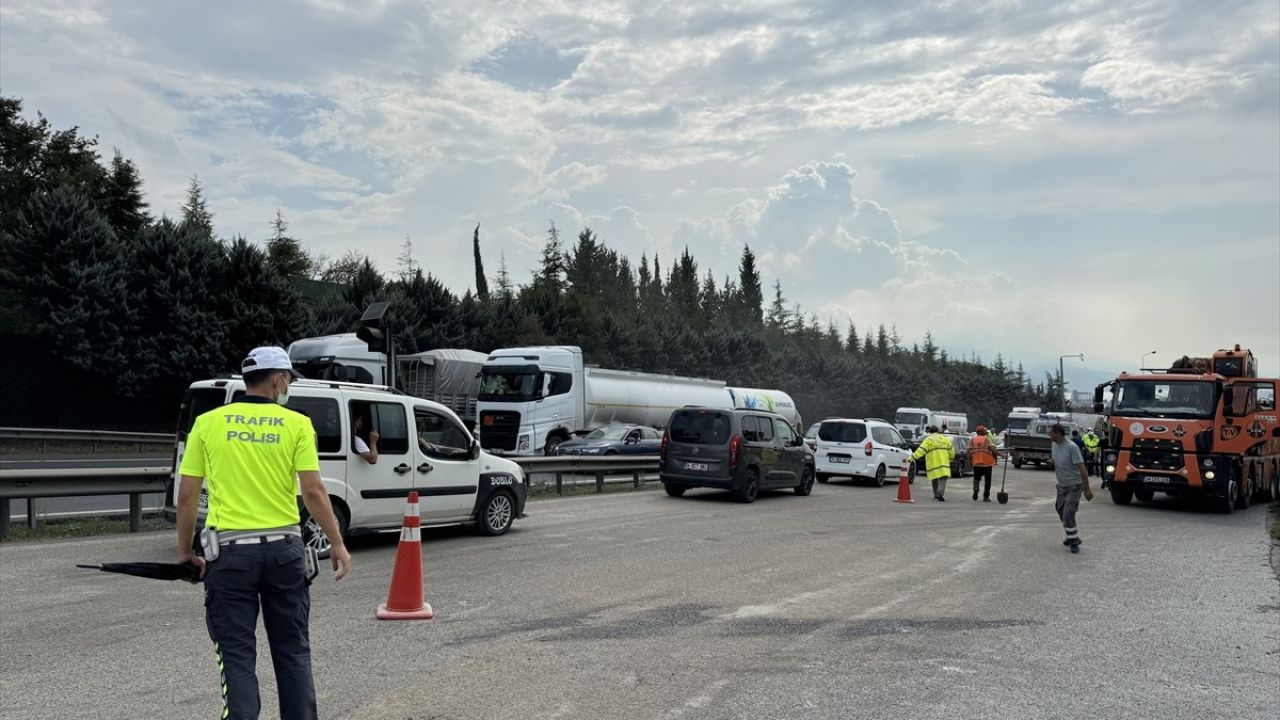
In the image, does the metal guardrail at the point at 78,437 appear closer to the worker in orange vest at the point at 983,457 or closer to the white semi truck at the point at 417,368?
the white semi truck at the point at 417,368

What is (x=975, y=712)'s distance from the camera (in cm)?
564

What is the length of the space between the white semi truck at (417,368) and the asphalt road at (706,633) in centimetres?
1970

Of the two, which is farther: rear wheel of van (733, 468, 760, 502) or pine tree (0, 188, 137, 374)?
pine tree (0, 188, 137, 374)

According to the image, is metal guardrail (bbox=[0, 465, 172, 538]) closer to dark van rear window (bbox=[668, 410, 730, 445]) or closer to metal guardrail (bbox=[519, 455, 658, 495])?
metal guardrail (bbox=[519, 455, 658, 495])

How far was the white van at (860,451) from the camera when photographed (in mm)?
25984

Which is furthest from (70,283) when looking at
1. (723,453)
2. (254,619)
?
(254,619)

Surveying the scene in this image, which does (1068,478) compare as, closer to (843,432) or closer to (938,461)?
(938,461)

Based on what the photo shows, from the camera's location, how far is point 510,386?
104 ft

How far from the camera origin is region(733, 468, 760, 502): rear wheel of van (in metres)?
19.1

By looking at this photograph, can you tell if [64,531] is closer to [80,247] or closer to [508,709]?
[508,709]

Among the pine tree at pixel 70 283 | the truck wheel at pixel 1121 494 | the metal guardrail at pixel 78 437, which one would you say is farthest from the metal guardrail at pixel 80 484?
the pine tree at pixel 70 283

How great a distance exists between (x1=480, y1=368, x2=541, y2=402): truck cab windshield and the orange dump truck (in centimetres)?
1687

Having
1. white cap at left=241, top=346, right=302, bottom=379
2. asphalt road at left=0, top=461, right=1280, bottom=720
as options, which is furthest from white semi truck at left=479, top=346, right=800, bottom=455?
white cap at left=241, top=346, right=302, bottom=379

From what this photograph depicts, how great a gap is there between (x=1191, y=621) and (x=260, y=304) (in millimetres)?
34524
